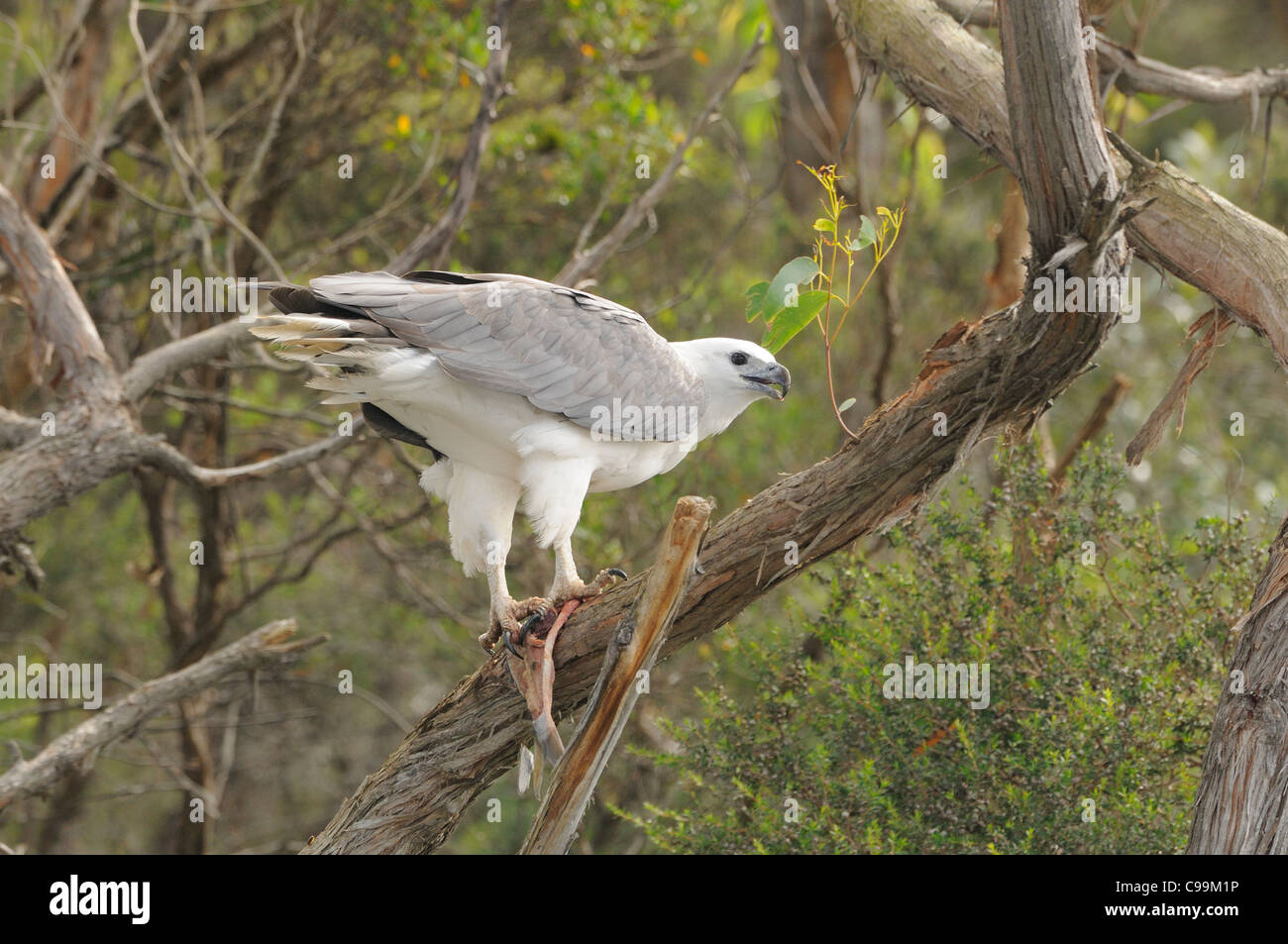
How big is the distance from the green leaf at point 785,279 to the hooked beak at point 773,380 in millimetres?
1034

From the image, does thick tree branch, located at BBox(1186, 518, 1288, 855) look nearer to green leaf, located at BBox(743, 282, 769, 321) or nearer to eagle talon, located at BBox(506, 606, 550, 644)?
green leaf, located at BBox(743, 282, 769, 321)

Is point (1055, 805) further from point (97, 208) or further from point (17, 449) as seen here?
point (97, 208)

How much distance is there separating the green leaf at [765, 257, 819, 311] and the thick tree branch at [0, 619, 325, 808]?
3.62 metres

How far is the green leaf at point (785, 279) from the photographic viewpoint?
14.1 feet

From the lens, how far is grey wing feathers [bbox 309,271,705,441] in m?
4.99

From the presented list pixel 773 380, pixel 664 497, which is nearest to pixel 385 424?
pixel 773 380

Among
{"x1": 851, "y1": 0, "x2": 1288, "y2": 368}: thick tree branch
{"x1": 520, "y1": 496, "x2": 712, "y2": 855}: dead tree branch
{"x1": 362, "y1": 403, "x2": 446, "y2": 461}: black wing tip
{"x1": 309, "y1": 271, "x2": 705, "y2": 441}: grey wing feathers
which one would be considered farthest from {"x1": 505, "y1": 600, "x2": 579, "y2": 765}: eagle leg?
{"x1": 851, "y1": 0, "x2": 1288, "y2": 368}: thick tree branch

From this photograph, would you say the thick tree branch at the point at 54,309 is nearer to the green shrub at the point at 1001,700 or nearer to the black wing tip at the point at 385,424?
the black wing tip at the point at 385,424

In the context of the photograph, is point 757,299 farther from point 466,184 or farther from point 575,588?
point 466,184

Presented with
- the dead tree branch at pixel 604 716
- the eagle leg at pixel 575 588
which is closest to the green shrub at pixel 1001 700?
the eagle leg at pixel 575 588

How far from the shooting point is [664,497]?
9.64 meters

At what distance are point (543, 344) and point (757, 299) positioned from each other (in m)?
1.13

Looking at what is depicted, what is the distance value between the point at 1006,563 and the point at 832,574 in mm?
831

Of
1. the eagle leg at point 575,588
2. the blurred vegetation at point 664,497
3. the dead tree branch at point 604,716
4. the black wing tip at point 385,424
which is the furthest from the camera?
the blurred vegetation at point 664,497
